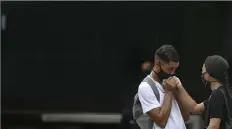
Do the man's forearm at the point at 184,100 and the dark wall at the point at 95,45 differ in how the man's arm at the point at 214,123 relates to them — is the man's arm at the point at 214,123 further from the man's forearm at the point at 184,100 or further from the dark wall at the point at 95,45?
the dark wall at the point at 95,45

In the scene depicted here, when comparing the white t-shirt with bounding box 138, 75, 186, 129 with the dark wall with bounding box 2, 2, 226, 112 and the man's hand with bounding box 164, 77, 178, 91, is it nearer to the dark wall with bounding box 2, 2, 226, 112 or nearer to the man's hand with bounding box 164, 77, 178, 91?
the man's hand with bounding box 164, 77, 178, 91

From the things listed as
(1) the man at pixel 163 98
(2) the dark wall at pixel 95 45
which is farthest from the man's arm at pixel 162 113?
(2) the dark wall at pixel 95 45

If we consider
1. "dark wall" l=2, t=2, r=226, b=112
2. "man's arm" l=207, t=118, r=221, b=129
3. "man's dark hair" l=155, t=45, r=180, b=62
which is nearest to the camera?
"man's arm" l=207, t=118, r=221, b=129

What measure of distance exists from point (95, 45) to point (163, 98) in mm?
2137

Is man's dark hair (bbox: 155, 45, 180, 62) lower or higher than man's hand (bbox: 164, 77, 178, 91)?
higher

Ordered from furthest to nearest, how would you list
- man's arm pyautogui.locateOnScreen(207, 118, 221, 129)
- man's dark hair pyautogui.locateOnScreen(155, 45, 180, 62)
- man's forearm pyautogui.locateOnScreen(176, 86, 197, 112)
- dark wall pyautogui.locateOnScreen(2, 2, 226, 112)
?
dark wall pyautogui.locateOnScreen(2, 2, 226, 112) < man's forearm pyautogui.locateOnScreen(176, 86, 197, 112) < man's dark hair pyautogui.locateOnScreen(155, 45, 180, 62) < man's arm pyautogui.locateOnScreen(207, 118, 221, 129)

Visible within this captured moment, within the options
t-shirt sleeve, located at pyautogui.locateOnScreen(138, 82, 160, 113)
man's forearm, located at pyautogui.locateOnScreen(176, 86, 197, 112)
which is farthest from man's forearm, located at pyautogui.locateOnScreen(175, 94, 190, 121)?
t-shirt sleeve, located at pyautogui.locateOnScreen(138, 82, 160, 113)

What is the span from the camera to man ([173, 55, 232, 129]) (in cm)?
340

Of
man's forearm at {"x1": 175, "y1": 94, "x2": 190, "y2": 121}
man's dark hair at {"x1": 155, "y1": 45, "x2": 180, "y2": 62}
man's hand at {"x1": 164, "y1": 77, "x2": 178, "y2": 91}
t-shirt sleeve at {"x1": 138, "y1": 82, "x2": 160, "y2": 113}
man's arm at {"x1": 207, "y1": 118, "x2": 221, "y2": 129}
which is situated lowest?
man's arm at {"x1": 207, "y1": 118, "x2": 221, "y2": 129}

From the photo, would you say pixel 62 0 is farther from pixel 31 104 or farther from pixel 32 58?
pixel 31 104

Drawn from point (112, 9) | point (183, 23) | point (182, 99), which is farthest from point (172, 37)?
point (182, 99)

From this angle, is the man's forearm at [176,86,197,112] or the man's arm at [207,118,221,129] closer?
the man's arm at [207,118,221,129]

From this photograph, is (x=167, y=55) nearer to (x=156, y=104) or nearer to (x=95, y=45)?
(x=156, y=104)

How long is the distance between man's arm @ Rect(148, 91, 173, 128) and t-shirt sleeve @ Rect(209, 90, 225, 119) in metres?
0.27
